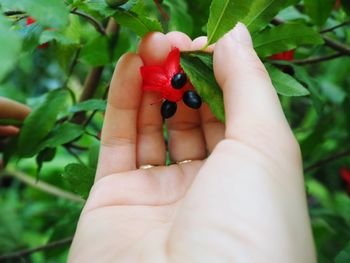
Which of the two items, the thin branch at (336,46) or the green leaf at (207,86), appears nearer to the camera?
the green leaf at (207,86)

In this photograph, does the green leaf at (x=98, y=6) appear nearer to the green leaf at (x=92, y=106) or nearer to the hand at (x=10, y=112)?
the green leaf at (x=92, y=106)

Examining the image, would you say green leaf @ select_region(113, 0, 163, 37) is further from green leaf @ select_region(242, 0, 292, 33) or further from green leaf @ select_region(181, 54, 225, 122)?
green leaf @ select_region(242, 0, 292, 33)

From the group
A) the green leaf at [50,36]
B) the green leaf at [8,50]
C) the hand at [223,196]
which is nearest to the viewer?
the green leaf at [8,50]

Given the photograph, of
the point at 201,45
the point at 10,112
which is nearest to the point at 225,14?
the point at 201,45

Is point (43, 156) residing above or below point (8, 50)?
below

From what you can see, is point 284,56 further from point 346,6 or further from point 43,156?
point 43,156

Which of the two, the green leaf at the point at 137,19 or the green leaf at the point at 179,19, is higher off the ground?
the green leaf at the point at 137,19

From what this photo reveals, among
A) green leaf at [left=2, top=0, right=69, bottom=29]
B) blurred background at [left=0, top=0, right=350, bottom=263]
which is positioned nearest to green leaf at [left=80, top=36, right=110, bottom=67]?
blurred background at [left=0, top=0, right=350, bottom=263]

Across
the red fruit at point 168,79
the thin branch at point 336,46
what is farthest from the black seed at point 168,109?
the thin branch at point 336,46
